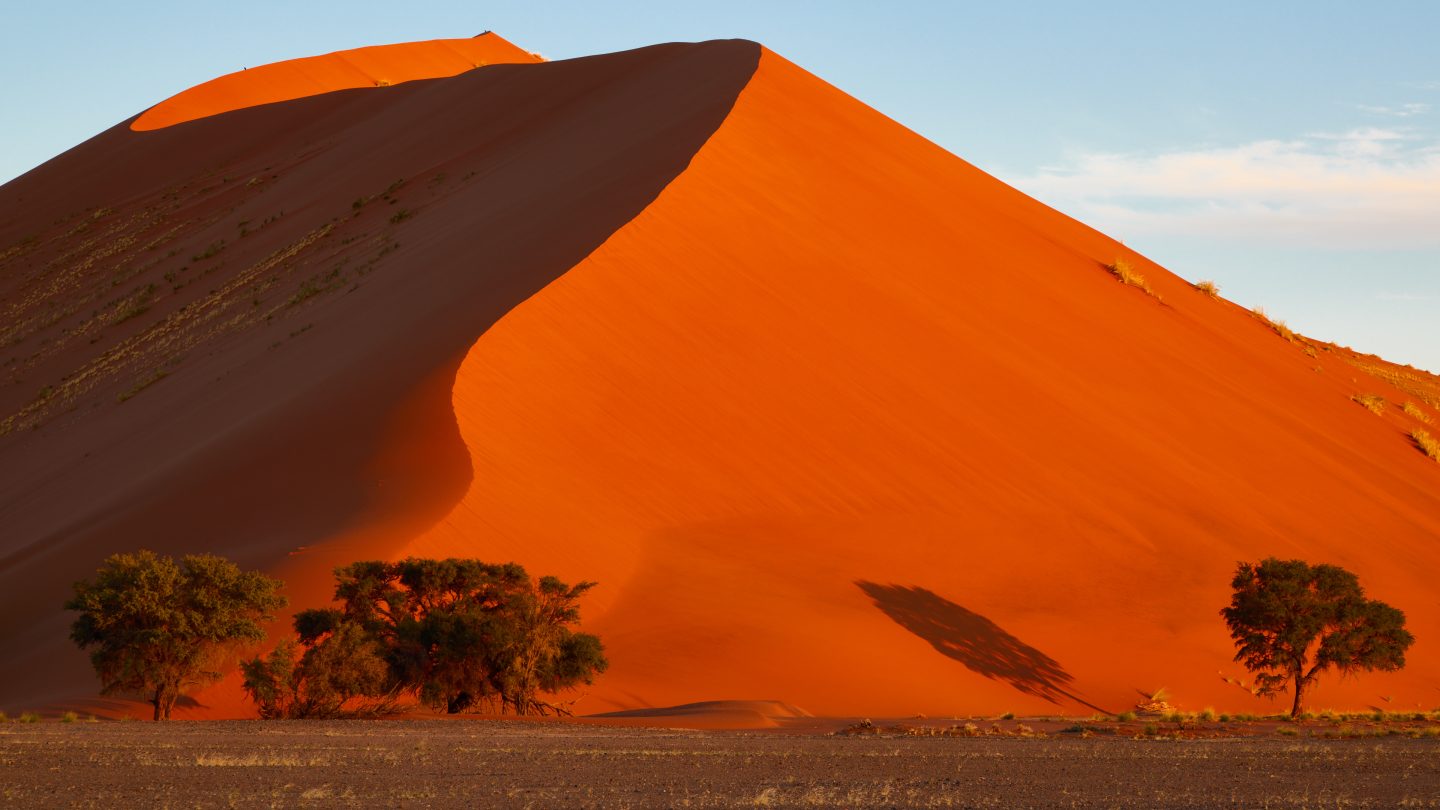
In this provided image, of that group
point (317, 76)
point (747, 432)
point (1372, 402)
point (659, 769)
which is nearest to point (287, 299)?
point (747, 432)

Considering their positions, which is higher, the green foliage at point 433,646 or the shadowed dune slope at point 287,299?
the shadowed dune slope at point 287,299

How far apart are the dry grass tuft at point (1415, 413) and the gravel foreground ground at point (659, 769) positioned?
20874 mm

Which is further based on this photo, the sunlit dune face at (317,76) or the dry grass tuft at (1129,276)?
the sunlit dune face at (317,76)

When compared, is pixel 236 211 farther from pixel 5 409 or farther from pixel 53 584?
pixel 53 584

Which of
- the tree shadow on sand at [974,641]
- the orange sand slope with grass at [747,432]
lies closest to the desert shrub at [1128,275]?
the orange sand slope with grass at [747,432]

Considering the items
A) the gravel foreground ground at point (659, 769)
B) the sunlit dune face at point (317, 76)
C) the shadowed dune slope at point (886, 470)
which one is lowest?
the gravel foreground ground at point (659, 769)

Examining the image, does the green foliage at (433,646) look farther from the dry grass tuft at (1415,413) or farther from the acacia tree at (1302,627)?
the dry grass tuft at (1415,413)

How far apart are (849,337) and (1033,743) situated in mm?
11084

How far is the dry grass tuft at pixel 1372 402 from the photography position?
31.3 meters

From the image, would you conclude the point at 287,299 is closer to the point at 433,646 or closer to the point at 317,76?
the point at 433,646

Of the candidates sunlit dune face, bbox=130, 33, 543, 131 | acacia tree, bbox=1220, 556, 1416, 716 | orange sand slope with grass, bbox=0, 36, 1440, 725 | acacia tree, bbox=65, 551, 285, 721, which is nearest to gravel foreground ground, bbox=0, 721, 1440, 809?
acacia tree, bbox=65, 551, 285, 721

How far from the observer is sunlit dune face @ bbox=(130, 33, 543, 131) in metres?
57.7

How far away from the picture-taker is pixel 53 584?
60.3 feet

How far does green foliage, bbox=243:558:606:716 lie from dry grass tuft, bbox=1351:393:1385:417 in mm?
20846
